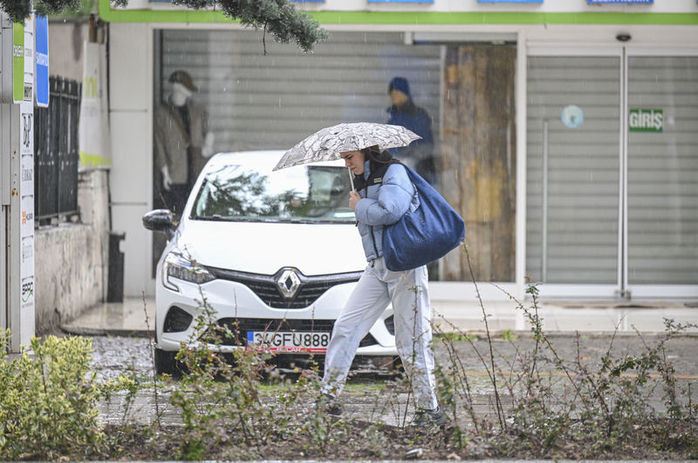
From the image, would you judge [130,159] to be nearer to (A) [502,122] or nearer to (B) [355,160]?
(A) [502,122]

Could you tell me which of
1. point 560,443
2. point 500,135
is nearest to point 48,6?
point 560,443

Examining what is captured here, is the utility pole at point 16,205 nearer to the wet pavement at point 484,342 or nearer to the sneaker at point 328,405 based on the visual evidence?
the wet pavement at point 484,342

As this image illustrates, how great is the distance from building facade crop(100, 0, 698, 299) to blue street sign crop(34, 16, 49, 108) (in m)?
3.70

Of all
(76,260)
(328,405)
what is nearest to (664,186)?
(76,260)

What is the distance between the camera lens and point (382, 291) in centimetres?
666

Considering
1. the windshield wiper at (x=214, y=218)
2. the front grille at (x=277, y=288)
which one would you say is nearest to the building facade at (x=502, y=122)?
the windshield wiper at (x=214, y=218)

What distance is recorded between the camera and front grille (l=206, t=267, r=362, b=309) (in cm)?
802

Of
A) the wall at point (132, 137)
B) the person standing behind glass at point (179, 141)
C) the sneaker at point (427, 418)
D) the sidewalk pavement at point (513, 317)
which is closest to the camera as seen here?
the sneaker at point (427, 418)

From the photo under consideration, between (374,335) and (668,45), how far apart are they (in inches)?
282

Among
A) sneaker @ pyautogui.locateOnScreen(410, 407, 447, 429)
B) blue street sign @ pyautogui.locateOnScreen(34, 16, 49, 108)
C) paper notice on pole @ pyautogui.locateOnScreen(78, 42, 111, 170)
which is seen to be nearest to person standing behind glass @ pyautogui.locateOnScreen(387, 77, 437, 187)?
paper notice on pole @ pyautogui.locateOnScreen(78, 42, 111, 170)

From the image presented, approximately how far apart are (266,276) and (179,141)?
5.78 meters

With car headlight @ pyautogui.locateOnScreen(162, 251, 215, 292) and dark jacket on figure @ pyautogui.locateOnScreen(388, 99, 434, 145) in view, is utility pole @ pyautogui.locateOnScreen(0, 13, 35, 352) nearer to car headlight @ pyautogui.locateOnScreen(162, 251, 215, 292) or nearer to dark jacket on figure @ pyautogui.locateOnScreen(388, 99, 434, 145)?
car headlight @ pyautogui.locateOnScreen(162, 251, 215, 292)

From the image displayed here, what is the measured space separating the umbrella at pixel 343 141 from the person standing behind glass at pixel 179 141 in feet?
22.2

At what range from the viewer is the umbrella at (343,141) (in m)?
6.50
